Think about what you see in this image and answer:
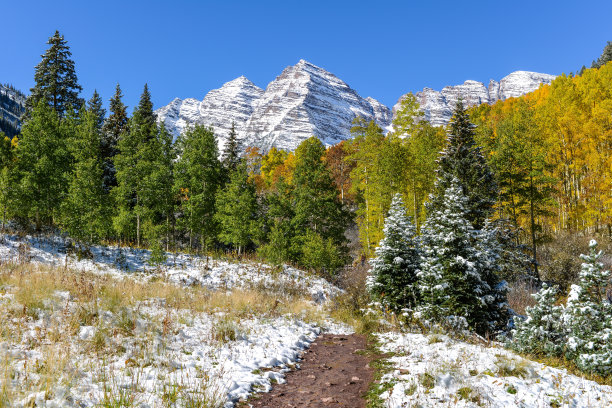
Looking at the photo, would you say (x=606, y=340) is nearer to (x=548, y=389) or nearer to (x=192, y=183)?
(x=548, y=389)

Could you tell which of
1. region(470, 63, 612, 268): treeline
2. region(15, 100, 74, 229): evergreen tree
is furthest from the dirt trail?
region(470, 63, 612, 268): treeline

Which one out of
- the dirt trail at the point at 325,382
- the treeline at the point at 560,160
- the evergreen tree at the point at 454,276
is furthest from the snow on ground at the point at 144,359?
the treeline at the point at 560,160

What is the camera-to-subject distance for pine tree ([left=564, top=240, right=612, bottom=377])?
25.9 feet

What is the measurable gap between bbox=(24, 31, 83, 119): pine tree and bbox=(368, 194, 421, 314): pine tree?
31381mm

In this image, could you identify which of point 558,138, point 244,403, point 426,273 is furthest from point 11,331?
point 558,138

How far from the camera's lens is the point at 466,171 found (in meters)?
19.5

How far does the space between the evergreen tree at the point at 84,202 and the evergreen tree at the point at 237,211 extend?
7797mm

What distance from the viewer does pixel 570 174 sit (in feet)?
107

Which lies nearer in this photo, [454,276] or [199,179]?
[454,276]

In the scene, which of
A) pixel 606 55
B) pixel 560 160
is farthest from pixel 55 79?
pixel 606 55

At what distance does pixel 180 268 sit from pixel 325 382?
16.6 m

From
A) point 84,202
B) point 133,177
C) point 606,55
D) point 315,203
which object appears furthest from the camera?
point 606,55

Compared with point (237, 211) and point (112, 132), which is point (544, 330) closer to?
point (237, 211)

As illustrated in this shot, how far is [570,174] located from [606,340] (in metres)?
31.9
